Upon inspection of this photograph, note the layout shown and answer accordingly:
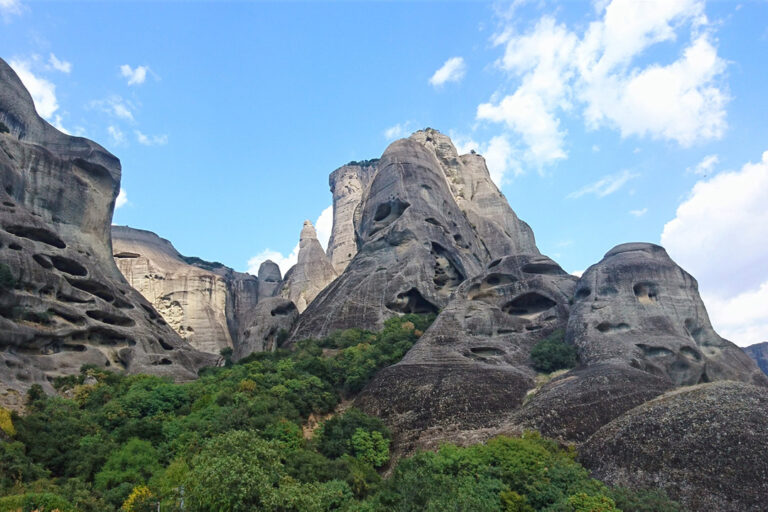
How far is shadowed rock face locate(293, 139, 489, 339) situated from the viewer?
4412cm

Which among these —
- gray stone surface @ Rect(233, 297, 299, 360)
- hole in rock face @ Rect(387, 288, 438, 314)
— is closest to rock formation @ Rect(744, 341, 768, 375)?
hole in rock face @ Rect(387, 288, 438, 314)

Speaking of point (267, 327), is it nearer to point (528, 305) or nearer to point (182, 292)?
point (528, 305)

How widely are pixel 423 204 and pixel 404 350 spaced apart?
2056 centimetres

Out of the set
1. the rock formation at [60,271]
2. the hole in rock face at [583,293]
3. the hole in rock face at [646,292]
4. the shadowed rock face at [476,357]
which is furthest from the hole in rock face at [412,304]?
the hole in rock face at [646,292]

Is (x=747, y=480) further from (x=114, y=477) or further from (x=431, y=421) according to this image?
(x=114, y=477)

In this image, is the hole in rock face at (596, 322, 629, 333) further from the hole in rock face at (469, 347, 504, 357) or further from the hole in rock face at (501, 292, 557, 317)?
the hole in rock face at (501, 292, 557, 317)

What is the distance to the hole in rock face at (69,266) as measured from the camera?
136ft

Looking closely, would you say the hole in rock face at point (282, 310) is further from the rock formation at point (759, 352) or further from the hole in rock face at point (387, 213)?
the rock formation at point (759, 352)

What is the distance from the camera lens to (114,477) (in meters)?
20.3

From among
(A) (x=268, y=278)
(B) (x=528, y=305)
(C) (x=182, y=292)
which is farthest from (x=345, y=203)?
(B) (x=528, y=305)

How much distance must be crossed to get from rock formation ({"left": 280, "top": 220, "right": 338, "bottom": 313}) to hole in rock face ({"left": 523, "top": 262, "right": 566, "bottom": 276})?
3029cm

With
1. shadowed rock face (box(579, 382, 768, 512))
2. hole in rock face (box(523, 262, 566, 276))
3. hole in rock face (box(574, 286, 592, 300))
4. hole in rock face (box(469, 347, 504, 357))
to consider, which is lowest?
shadowed rock face (box(579, 382, 768, 512))

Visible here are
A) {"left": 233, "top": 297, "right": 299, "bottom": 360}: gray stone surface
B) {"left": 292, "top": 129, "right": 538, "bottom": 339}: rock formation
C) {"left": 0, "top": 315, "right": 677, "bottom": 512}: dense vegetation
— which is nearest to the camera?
{"left": 0, "top": 315, "right": 677, "bottom": 512}: dense vegetation

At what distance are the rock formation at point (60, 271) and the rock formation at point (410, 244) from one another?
1150 cm
